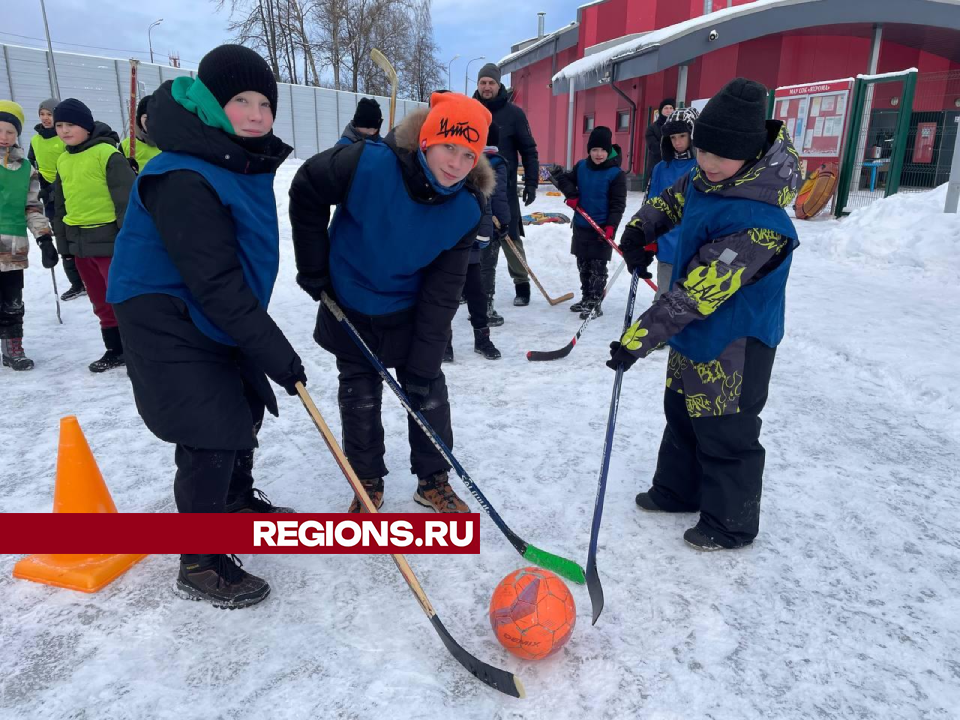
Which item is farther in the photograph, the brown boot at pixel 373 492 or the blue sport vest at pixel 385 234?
the brown boot at pixel 373 492

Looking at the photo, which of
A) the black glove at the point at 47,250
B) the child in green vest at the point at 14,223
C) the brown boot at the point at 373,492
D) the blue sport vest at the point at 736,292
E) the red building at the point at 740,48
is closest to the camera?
the blue sport vest at the point at 736,292

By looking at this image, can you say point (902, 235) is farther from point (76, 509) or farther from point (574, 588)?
point (76, 509)

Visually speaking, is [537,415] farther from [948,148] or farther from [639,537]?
[948,148]

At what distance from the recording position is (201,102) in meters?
1.89

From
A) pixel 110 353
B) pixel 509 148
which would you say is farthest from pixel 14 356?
pixel 509 148

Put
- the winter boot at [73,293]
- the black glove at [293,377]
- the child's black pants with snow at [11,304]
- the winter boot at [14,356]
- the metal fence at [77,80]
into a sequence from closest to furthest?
the black glove at [293,377]
the child's black pants with snow at [11,304]
the winter boot at [14,356]
the winter boot at [73,293]
the metal fence at [77,80]

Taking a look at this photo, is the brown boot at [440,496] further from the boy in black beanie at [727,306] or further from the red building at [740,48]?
the red building at [740,48]

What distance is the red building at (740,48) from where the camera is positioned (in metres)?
14.8

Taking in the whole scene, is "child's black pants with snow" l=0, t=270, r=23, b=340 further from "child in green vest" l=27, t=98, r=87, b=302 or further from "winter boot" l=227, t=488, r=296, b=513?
"winter boot" l=227, t=488, r=296, b=513

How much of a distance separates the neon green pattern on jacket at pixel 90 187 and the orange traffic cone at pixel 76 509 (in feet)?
7.81

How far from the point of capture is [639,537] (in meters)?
2.71

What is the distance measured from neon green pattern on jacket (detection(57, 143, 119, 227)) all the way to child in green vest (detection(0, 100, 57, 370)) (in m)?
0.46

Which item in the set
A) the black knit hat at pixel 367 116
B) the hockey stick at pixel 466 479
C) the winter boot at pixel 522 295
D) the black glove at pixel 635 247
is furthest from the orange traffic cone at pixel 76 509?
the winter boot at pixel 522 295

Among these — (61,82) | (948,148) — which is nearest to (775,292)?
(948,148)
